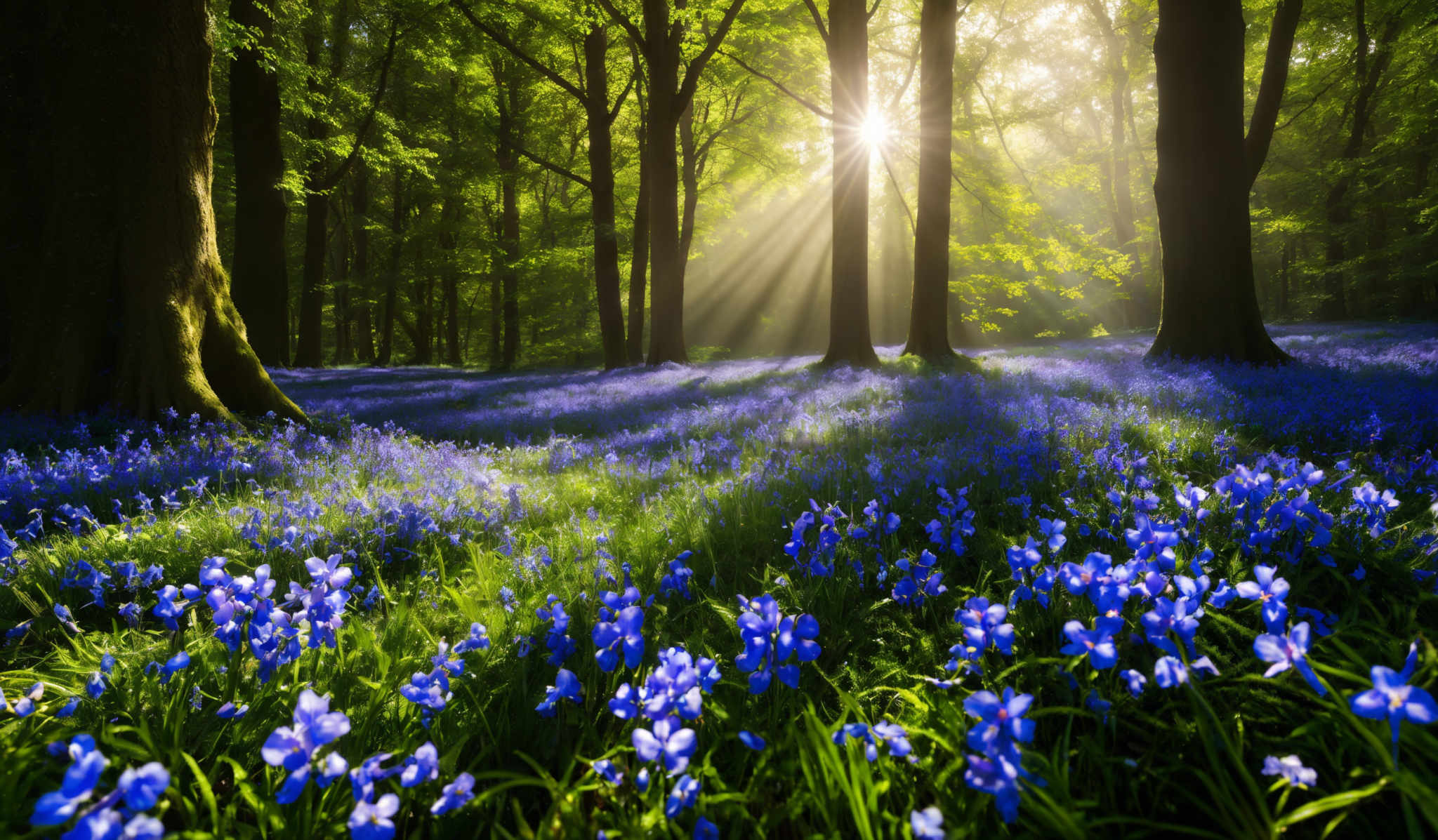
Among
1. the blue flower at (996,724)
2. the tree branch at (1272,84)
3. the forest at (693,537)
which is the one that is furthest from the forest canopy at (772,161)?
the blue flower at (996,724)

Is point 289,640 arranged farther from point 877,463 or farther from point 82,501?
point 82,501

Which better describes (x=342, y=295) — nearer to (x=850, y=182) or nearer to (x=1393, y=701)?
(x=850, y=182)

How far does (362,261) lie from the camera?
1207 inches

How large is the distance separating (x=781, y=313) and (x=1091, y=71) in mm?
21452

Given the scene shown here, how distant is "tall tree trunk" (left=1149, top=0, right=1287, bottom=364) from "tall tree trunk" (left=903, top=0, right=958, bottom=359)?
12.6 feet

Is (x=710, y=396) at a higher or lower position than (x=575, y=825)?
higher

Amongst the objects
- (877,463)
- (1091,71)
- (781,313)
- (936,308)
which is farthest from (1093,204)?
(877,463)

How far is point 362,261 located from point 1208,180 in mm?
33950

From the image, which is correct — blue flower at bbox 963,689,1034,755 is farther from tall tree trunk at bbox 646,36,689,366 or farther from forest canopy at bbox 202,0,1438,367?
tall tree trunk at bbox 646,36,689,366

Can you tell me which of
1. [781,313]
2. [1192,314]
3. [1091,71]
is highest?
[1091,71]

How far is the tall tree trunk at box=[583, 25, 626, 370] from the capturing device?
17562 millimetres

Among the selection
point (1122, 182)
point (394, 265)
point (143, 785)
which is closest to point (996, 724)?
point (143, 785)

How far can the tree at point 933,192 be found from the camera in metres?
11.9

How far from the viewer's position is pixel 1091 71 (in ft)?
102
